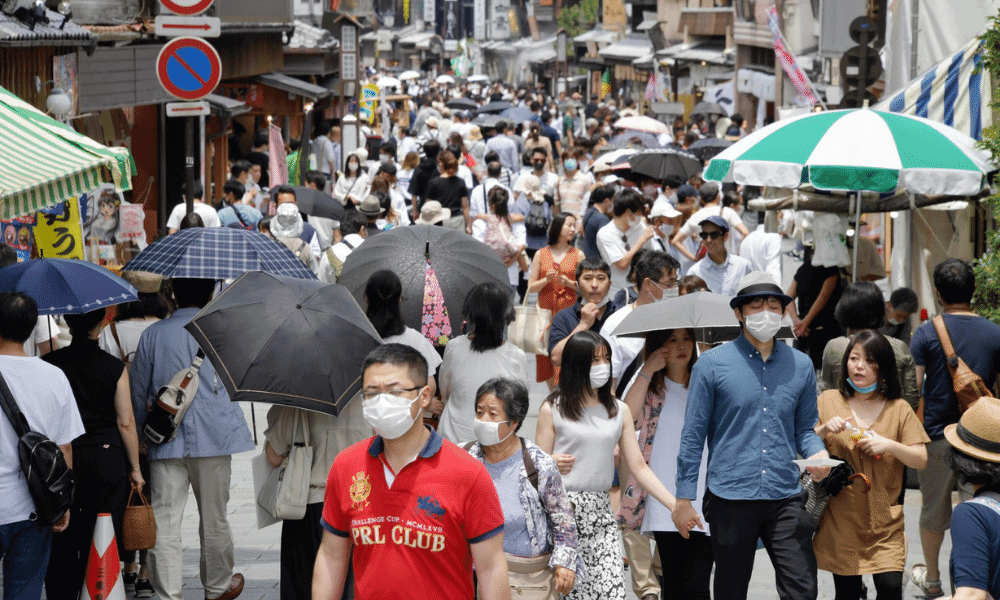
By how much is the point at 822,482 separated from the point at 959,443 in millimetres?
1447

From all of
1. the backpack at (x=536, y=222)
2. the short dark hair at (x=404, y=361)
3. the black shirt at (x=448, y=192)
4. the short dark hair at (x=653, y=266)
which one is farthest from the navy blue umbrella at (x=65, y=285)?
the black shirt at (x=448, y=192)

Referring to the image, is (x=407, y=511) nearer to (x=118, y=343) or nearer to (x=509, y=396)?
(x=509, y=396)

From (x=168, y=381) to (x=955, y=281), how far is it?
153 inches

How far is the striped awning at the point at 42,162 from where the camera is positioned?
5.89 m

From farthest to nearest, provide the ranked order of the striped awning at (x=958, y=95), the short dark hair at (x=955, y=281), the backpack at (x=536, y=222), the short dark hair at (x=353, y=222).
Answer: the backpack at (x=536, y=222) → the short dark hair at (x=353, y=222) → the striped awning at (x=958, y=95) → the short dark hair at (x=955, y=281)

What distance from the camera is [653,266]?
707cm

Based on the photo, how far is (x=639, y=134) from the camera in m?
24.2

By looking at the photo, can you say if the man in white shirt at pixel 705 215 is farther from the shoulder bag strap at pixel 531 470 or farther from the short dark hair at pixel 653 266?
the shoulder bag strap at pixel 531 470

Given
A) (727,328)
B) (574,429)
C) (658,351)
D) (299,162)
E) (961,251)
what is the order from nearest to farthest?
(574,429)
(658,351)
(727,328)
(961,251)
(299,162)

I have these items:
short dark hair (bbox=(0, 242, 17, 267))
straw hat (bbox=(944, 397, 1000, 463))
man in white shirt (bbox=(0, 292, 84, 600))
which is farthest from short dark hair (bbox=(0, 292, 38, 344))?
straw hat (bbox=(944, 397, 1000, 463))

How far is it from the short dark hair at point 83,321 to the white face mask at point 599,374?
227cm

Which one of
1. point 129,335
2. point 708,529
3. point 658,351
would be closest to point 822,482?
point 708,529

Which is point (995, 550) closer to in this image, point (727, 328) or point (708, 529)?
point (708, 529)

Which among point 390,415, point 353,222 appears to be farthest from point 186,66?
point 390,415
